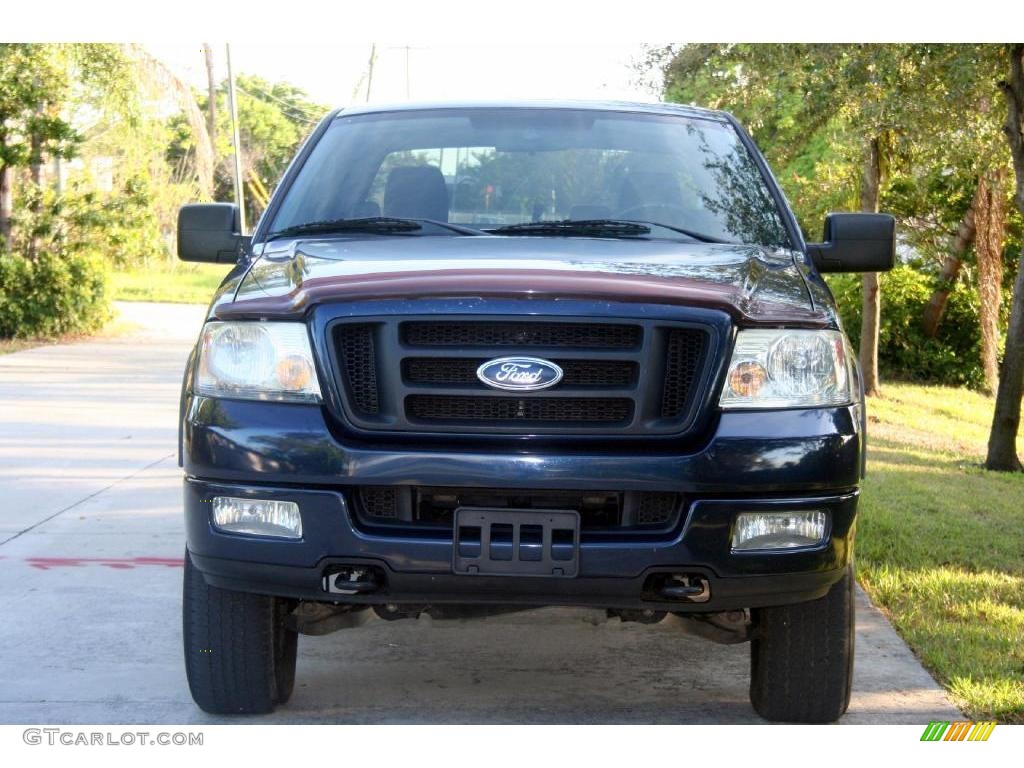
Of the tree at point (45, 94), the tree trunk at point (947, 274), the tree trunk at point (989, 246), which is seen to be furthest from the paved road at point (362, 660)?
the tree trunk at point (947, 274)

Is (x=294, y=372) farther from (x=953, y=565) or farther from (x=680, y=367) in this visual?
(x=953, y=565)

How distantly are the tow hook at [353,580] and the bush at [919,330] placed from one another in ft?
52.0

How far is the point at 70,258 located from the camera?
18.0 metres

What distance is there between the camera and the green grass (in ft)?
92.9

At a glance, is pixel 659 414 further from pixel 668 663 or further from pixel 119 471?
pixel 119 471

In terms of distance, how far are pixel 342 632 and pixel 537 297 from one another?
7.12ft

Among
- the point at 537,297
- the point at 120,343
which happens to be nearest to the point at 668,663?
the point at 537,297

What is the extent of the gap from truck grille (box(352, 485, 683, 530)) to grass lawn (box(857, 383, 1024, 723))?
4.79 feet

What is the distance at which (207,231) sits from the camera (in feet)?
16.1

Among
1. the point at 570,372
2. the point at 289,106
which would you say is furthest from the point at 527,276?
the point at 289,106

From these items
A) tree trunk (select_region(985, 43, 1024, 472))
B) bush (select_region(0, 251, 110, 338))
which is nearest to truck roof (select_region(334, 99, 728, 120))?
tree trunk (select_region(985, 43, 1024, 472))

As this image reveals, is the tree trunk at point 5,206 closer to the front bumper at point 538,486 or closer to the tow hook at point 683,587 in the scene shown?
the front bumper at point 538,486

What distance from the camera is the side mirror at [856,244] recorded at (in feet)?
15.6

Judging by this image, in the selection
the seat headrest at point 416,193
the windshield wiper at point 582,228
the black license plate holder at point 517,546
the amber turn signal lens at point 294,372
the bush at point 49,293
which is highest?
the seat headrest at point 416,193
